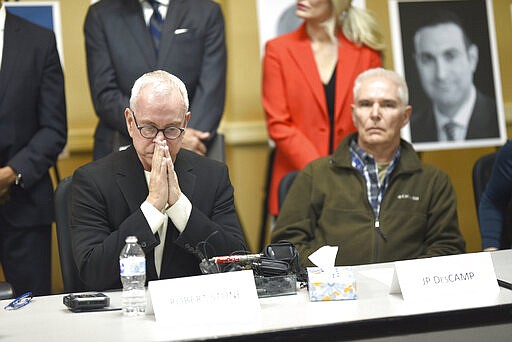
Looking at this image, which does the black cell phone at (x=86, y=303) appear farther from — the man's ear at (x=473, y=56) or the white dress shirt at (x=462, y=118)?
the man's ear at (x=473, y=56)

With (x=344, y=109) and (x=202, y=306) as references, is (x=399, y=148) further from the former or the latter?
(x=202, y=306)

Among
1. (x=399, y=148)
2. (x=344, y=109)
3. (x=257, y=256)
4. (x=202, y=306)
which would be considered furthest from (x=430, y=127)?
(x=202, y=306)

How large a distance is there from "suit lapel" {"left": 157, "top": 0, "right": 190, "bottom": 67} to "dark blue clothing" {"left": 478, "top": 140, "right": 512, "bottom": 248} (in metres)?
1.70

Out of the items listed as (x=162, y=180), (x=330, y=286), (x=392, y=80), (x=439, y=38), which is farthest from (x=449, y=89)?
(x=330, y=286)

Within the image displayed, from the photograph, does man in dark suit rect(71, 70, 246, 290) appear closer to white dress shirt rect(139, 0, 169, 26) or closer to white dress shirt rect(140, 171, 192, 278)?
white dress shirt rect(140, 171, 192, 278)

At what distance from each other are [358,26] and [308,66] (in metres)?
0.41

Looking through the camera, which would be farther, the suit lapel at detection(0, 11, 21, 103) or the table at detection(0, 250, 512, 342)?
the suit lapel at detection(0, 11, 21, 103)

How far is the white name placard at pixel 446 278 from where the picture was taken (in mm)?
2506

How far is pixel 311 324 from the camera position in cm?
223

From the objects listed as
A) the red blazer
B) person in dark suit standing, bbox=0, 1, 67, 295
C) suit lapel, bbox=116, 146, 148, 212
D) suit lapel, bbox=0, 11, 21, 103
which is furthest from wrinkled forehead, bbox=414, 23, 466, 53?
suit lapel, bbox=116, 146, 148, 212

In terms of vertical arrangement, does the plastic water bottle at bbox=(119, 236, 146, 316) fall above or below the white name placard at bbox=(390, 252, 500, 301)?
above

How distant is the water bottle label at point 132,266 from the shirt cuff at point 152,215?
0.42m

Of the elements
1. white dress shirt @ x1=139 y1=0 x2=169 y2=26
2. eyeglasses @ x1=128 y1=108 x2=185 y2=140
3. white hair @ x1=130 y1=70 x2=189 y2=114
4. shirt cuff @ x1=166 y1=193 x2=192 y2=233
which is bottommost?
shirt cuff @ x1=166 y1=193 x2=192 y2=233

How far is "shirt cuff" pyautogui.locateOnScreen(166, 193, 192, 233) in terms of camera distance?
3049mm
